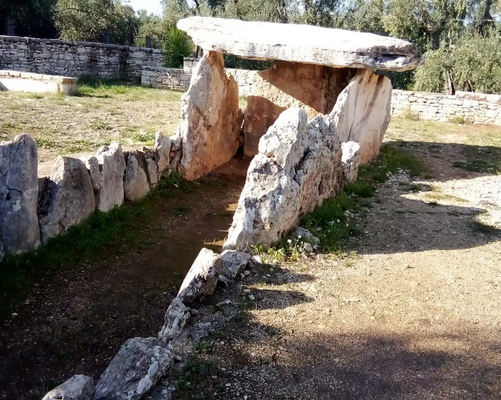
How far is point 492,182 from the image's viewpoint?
906cm

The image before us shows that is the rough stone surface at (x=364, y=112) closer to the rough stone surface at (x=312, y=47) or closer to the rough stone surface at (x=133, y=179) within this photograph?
the rough stone surface at (x=312, y=47)

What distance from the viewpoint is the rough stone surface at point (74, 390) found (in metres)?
3.10

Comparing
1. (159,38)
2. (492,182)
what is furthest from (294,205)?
(159,38)

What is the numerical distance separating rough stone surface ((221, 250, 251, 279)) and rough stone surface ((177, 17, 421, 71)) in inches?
162

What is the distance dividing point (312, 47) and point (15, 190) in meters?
4.99

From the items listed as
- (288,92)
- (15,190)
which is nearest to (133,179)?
(15,190)

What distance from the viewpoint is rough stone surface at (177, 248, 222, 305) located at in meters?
4.57

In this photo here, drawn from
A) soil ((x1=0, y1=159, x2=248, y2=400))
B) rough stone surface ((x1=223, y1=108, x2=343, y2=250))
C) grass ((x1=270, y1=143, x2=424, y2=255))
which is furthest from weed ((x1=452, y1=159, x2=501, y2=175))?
soil ((x1=0, y1=159, x2=248, y2=400))

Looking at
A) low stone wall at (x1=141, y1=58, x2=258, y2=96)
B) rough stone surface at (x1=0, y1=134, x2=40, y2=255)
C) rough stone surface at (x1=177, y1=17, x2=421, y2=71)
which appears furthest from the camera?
low stone wall at (x1=141, y1=58, x2=258, y2=96)

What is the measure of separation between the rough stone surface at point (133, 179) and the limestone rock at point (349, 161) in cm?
293

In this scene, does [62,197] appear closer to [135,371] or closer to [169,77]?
[135,371]

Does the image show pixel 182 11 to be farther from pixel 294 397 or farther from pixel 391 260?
pixel 294 397

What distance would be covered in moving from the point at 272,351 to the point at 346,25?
19978mm

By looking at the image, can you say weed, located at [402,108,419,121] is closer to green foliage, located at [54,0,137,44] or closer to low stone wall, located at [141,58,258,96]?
low stone wall, located at [141,58,258,96]
